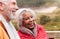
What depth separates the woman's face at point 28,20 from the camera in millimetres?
2291

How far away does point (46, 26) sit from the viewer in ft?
11.6

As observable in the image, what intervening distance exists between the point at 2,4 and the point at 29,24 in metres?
0.55

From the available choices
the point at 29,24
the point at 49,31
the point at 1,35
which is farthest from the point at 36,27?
the point at 49,31

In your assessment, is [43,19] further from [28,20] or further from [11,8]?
[11,8]

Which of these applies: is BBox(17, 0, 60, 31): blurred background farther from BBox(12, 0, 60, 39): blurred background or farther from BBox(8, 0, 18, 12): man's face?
BBox(8, 0, 18, 12): man's face

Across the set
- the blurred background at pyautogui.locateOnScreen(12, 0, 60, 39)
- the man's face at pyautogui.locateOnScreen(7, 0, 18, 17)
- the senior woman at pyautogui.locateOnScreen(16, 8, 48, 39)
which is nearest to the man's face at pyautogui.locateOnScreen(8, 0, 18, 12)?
the man's face at pyautogui.locateOnScreen(7, 0, 18, 17)

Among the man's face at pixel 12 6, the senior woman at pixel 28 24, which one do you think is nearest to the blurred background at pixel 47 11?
the senior woman at pixel 28 24

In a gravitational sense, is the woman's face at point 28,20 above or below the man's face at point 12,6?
below

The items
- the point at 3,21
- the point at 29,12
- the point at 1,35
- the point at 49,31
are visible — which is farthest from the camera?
the point at 49,31

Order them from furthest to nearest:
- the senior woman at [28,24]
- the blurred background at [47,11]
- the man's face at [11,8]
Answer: the blurred background at [47,11]
the senior woman at [28,24]
the man's face at [11,8]

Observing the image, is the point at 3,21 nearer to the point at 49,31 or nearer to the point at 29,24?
the point at 29,24

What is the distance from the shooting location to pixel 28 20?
2.30 meters

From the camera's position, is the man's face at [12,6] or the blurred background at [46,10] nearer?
the man's face at [12,6]

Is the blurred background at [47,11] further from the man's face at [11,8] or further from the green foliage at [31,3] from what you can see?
the man's face at [11,8]
